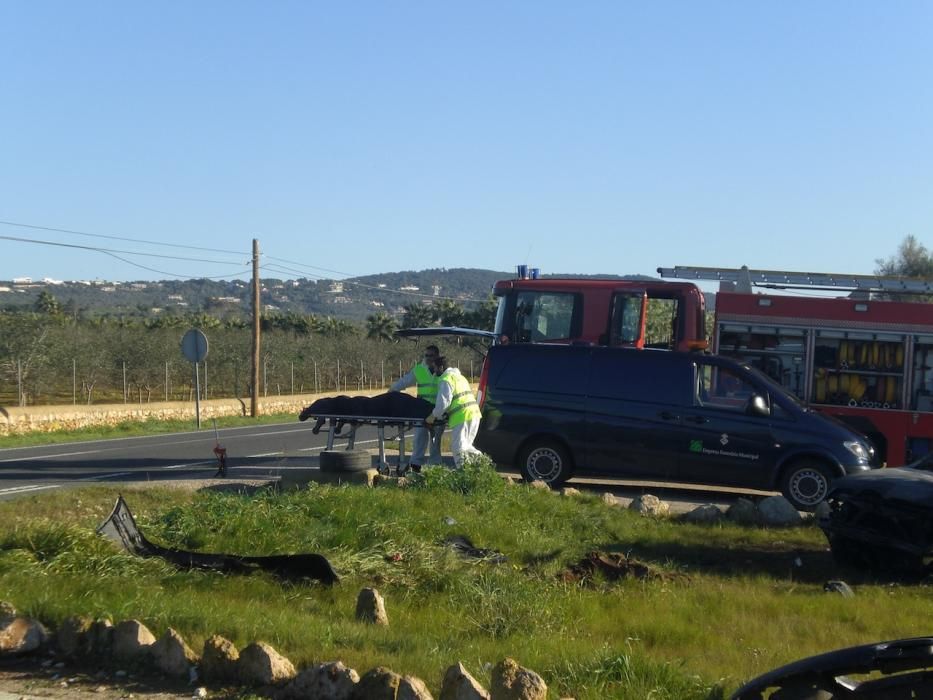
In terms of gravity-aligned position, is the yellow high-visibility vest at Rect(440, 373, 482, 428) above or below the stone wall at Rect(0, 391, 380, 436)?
above

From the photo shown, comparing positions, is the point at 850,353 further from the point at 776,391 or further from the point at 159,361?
the point at 159,361

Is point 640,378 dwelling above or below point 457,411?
above

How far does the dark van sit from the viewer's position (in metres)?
14.5

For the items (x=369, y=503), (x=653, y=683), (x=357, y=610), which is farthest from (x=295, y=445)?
(x=653, y=683)

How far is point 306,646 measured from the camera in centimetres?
609

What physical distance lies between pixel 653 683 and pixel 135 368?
4484 centimetres

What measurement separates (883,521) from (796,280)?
33.2 ft

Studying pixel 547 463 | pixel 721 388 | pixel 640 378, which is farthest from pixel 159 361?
pixel 721 388

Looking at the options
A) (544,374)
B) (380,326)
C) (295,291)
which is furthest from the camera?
(295,291)

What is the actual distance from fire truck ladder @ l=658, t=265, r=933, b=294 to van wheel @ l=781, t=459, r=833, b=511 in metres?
5.14

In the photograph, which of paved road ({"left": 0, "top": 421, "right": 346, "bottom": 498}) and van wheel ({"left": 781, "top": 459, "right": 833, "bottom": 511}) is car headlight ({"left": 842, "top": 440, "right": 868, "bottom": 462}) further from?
paved road ({"left": 0, "top": 421, "right": 346, "bottom": 498})

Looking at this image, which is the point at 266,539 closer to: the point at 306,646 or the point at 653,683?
the point at 306,646

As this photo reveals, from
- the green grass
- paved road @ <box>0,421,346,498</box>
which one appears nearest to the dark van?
the green grass

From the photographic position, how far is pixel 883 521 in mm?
9789
